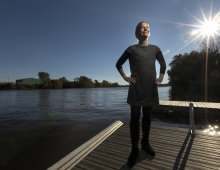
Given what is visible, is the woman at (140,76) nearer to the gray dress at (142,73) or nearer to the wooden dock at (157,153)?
the gray dress at (142,73)

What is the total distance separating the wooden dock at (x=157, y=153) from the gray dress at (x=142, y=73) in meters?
1.30

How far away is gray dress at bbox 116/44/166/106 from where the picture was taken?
243 centimetres

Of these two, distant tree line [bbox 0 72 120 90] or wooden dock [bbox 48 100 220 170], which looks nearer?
wooden dock [bbox 48 100 220 170]

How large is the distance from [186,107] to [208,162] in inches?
347

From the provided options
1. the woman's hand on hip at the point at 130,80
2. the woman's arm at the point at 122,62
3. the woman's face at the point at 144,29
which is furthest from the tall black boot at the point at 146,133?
the woman's face at the point at 144,29

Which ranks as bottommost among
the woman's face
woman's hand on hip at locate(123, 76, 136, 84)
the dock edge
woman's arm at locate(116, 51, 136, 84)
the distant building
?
the dock edge

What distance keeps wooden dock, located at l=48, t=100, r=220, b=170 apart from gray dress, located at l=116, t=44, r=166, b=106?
4.27ft

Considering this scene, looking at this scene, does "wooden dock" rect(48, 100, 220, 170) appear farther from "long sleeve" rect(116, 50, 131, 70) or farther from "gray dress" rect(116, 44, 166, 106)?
"long sleeve" rect(116, 50, 131, 70)

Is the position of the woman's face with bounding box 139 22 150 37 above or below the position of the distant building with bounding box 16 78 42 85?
below

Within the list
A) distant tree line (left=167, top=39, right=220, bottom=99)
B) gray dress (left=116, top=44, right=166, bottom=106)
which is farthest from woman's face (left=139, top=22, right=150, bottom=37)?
distant tree line (left=167, top=39, right=220, bottom=99)

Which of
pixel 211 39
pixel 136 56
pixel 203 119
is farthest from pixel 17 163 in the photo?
pixel 211 39

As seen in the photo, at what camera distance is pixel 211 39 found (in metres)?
37.2

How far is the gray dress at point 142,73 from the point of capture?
2.43 metres

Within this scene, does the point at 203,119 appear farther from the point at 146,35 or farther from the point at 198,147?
the point at 146,35
